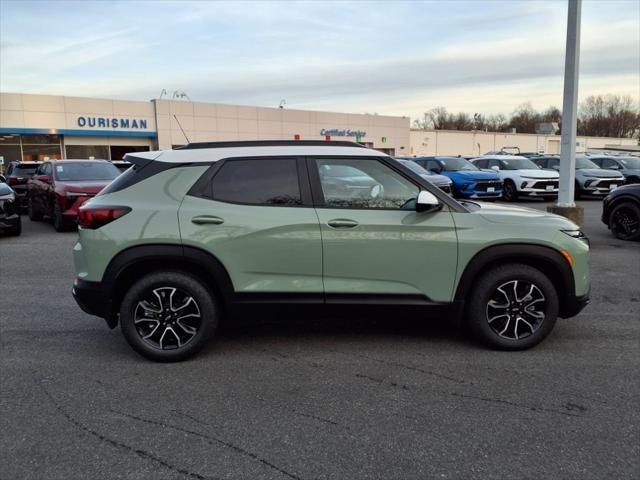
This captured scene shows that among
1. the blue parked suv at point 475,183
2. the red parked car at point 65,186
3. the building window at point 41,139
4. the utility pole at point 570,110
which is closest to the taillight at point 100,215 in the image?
the red parked car at point 65,186

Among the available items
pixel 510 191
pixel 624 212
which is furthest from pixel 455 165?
pixel 624 212

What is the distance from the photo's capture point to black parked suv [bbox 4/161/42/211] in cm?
1609

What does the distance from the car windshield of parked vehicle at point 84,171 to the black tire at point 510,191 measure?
42.7 ft

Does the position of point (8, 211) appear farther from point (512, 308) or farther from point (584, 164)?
point (584, 164)

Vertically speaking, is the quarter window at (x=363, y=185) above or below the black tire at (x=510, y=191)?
above

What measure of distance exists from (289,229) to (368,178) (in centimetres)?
81

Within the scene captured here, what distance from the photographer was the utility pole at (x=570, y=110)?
1081 cm

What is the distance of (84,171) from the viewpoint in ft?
Answer: 42.4

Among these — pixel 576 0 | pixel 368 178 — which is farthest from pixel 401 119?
pixel 368 178

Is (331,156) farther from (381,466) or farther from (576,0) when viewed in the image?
(576,0)

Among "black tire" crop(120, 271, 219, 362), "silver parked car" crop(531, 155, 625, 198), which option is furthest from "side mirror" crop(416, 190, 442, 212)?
"silver parked car" crop(531, 155, 625, 198)

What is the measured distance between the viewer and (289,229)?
166 inches

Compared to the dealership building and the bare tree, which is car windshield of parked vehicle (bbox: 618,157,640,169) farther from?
the bare tree

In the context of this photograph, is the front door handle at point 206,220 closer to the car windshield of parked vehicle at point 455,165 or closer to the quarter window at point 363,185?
the quarter window at point 363,185
